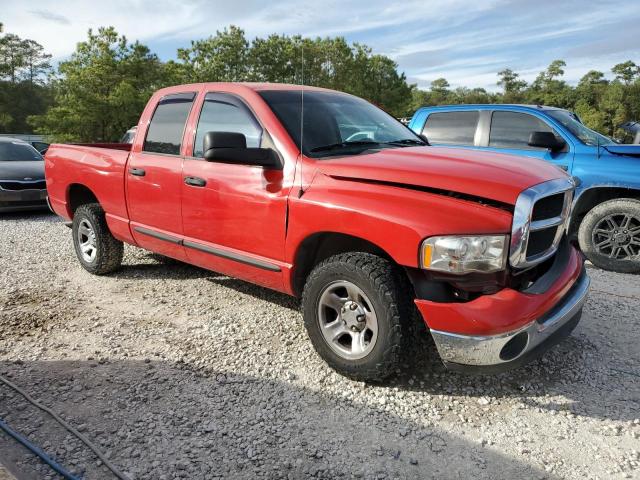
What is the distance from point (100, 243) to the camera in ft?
17.1

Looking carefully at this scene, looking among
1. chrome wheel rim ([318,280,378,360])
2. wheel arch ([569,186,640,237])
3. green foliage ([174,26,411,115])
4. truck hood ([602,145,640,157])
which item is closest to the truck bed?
chrome wheel rim ([318,280,378,360])

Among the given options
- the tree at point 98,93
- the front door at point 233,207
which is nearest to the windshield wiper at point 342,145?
the front door at point 233,207

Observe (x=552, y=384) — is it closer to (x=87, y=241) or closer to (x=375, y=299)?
(x=375, y=299)

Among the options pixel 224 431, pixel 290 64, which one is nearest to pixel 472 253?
pixel 224 431

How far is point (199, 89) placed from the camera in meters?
4.33

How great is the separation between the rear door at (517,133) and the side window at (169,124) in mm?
4236

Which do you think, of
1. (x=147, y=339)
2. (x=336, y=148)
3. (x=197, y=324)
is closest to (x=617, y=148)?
(x=336, y=148)

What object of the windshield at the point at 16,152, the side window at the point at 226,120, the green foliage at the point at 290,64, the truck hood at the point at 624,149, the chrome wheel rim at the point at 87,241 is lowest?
the chrome wheel rim at the point at 87,241

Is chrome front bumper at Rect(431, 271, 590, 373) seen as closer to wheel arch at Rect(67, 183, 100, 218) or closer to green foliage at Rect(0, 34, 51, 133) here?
wheel arch at Rect(67, 183, 100, 218)

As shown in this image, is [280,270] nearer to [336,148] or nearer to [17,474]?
[336,148]

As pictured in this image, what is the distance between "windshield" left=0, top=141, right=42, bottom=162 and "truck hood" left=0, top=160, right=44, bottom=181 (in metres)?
0.41

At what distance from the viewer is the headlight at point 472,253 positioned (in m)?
2.64

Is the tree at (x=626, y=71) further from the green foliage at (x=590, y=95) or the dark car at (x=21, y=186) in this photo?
the dark car at (x=21, y=186)

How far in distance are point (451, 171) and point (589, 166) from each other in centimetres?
389
